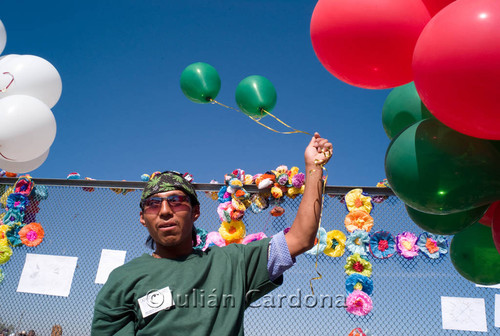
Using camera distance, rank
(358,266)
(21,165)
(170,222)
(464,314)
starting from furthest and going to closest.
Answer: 1. (21,165)
2. (358,266)
3. (464,314)
4. (170,222)

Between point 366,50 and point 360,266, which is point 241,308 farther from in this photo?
point 360,266

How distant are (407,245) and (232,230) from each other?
1.38 metres

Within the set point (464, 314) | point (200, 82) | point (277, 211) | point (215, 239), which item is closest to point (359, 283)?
point (464, 314)

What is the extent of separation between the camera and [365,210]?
127 inches

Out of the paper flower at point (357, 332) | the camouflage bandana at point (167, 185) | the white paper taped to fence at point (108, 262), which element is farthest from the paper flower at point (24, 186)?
the paper flower at point (357, 332)

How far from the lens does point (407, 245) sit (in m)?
3.11

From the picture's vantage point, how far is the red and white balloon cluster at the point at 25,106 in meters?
2.76

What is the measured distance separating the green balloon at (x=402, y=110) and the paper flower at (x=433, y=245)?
5.58ft

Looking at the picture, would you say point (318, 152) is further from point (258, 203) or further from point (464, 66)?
point (258, 203)

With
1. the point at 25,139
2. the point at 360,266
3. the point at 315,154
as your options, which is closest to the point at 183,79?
the point at 25,139

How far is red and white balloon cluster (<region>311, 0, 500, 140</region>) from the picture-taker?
0.99m

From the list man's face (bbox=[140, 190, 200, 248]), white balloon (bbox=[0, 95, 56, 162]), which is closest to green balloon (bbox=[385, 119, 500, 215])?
man's face (bbox=[140, 190, 200, 248])

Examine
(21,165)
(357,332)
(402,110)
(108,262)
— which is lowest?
(357,332)

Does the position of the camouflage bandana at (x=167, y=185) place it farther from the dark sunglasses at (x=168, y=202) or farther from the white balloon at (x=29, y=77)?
the white balloon at (x=29, y=77)
